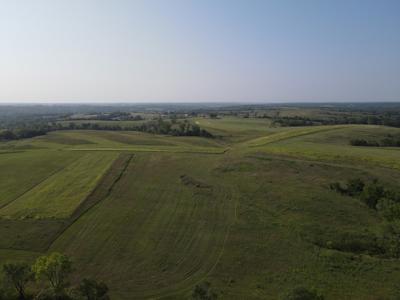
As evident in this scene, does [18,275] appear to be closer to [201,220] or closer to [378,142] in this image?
[201,220]

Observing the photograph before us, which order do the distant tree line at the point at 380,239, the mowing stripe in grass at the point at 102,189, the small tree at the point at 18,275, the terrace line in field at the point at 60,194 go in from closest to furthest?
the small tree at the point at 18,275, the distant tree line at the point at 380,239, the mowing stripe in grass at the point at 102,189, the terrace line in field at the point at 60,194

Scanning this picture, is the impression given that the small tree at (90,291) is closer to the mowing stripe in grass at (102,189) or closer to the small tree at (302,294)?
the small tree at (302,294)

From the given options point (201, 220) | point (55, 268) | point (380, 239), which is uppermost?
point (55, 268)

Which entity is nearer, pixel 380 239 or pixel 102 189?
pixel 380 239

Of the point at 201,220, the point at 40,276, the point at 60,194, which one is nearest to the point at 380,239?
the point at 201,220

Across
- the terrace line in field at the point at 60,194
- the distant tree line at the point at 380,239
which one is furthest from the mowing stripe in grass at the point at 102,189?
the distant tree line at the point at 380,239

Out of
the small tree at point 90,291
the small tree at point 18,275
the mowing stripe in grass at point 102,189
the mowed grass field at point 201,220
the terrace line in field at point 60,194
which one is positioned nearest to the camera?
the small tree at point 90,291
